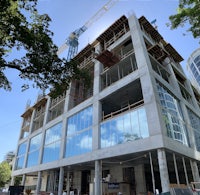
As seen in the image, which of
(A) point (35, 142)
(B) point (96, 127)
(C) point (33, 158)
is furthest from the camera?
(A) point (35, 142)

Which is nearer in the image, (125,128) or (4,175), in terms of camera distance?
(125,128)

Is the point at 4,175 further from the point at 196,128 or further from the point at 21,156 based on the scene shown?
the point at 196,128

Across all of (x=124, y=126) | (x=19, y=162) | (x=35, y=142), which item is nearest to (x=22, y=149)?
(x=19, y=162)

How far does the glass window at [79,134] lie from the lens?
21.1 meters

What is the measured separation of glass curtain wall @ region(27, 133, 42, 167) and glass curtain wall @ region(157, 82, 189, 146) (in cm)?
2451

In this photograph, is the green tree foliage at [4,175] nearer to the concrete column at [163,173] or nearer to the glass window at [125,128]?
the glass window at [125,128]

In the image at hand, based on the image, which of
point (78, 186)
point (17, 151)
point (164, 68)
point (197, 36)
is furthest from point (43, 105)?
point (197, 36)

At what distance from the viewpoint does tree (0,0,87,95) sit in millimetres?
10883

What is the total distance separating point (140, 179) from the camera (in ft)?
72.1

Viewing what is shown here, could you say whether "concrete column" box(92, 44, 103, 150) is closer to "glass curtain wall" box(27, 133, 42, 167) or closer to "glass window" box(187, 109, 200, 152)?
"glass window" box(187, 109, 200, 152)

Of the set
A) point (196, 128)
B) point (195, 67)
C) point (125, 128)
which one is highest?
point (195, 67)

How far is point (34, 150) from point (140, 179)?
2147 centimetres

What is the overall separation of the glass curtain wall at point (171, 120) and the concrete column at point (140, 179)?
7421 mm

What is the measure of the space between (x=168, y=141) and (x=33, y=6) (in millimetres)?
14821
